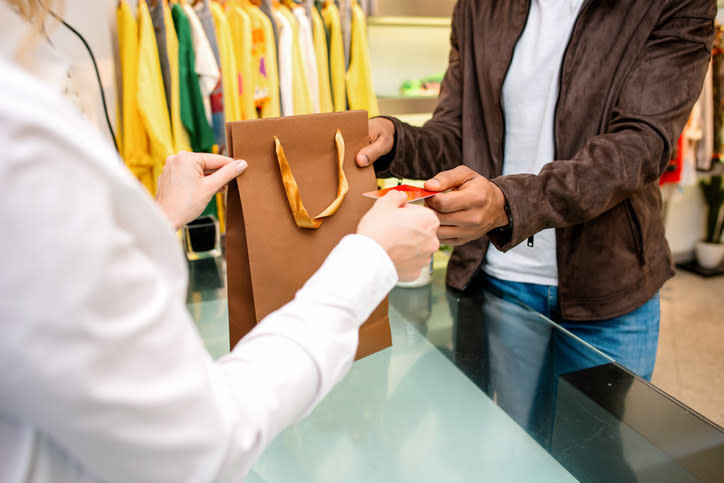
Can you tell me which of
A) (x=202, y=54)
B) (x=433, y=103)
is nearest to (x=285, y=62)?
(x=202, y=54)

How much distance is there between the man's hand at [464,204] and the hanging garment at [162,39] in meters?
1.86

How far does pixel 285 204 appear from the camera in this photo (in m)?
0.65

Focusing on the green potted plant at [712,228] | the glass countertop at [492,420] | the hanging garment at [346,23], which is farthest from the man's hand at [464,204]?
the green potted plant at [712,228]

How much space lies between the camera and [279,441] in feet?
2.33

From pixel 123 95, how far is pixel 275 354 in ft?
7.15

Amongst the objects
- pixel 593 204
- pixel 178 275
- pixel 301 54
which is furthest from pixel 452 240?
pixel 301 54

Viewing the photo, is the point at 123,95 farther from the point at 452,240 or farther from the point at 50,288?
the point at 50,288

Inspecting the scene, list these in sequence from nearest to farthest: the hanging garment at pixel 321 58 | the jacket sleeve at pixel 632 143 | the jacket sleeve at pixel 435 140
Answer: the jacket sleeve at pixel 632 143, the jacket sleeve at pixel 435 140, the hanging garment at pixel 321 58

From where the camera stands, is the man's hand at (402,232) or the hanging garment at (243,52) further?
the hanging garment at (243,52)

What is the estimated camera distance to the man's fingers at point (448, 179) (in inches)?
27.5

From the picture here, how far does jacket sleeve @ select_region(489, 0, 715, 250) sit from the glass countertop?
216 mm

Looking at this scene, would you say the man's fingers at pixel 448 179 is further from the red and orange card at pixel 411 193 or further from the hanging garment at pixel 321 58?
the hanging garment at pixel 321 58

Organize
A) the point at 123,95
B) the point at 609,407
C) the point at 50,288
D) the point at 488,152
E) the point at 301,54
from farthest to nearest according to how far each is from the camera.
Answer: the point at 301,54 < the point at 123,95 < the point at 488,152 < the point at 609,407 < the point at 50,288

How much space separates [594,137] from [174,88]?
1861 mm
